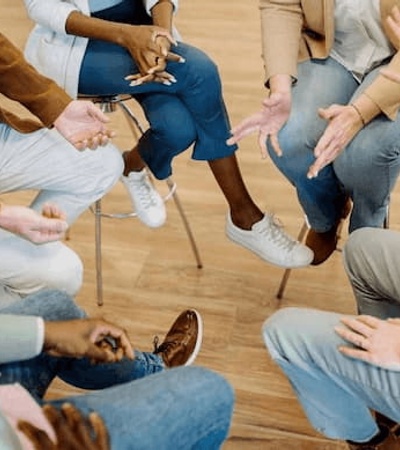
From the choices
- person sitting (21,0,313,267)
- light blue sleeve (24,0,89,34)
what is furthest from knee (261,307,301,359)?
light blue sleeve (24,0,89,34)

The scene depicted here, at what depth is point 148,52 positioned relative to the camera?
1613 mm

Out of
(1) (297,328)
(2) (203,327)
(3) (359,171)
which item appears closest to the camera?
(1) (297,328)

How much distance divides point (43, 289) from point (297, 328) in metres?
0.44

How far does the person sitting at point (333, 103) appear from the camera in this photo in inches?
57.7

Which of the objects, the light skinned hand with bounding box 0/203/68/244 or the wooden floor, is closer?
the light skinned hand with bounding box 0/203/68/244

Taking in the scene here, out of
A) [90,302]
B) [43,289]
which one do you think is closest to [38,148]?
[43,289]

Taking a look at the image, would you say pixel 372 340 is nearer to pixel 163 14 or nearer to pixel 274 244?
pixel 274 244

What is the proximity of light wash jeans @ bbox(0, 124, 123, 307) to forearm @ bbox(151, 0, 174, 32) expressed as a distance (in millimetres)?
337

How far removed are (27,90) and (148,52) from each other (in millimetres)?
269

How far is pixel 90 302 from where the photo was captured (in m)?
1.94

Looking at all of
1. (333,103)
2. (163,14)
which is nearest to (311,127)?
(333,103)

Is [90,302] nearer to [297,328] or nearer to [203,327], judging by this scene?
[203,327]

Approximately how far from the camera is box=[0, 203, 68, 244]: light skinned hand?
4.37ft

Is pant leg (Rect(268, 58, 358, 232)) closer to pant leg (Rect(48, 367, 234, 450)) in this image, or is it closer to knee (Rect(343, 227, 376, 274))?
knee (Rect(343, 227, 376, 274))
